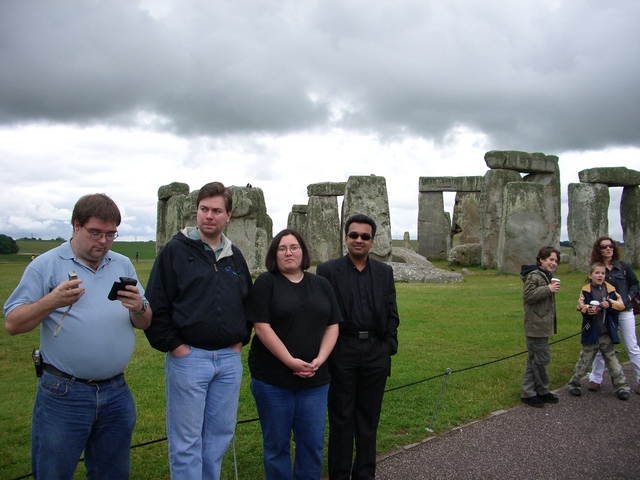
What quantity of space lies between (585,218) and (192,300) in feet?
49.3

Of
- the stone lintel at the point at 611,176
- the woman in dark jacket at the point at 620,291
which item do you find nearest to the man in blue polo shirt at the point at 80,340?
the woman in dark jacket at the point at 620,291

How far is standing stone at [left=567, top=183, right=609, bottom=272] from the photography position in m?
15.2

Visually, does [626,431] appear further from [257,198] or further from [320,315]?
[257,198]

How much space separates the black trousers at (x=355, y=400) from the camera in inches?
135

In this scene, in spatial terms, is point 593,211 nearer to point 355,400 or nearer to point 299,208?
point 299,208

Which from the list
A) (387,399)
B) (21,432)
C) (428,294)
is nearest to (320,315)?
(387,399)

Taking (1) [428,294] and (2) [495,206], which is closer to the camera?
(1) [428,294]

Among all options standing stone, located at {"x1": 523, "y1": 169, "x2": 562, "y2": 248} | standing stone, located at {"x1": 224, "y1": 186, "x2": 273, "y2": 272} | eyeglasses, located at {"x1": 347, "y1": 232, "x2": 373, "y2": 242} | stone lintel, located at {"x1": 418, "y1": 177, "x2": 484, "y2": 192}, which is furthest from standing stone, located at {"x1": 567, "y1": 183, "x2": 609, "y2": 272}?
eyeglasses, located at {"x1": 347, "y1": 232, "x2": 373, "y2": 242}

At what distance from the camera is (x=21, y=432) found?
4156 mm

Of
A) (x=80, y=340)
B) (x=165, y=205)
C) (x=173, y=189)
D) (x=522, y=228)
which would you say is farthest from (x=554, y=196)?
(x=80, y=340)

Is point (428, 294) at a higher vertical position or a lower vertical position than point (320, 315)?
lower

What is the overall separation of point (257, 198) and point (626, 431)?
9372mm

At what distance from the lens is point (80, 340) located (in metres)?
2.57

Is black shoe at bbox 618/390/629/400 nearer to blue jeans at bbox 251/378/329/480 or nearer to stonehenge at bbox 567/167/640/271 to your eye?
blue jeans at bbox 251/378/329/480
